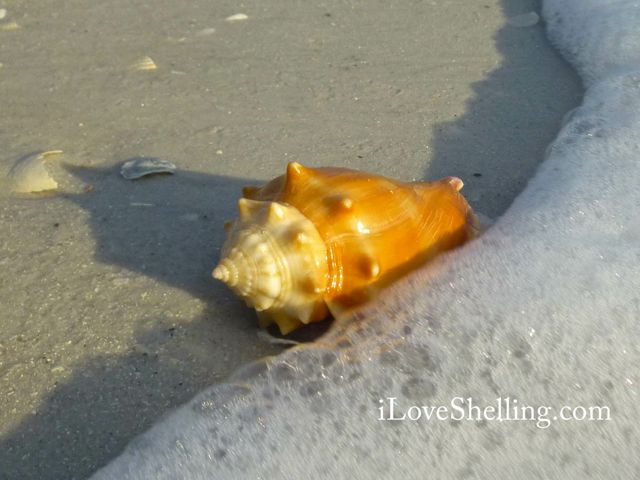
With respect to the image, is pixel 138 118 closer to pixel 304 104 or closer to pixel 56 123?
pixel 56 123

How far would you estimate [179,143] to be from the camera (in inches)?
142

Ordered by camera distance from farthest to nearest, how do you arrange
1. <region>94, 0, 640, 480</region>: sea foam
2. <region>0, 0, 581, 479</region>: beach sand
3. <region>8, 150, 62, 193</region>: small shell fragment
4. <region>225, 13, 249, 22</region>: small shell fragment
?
<region>225, 13, 249, 22</region>: small shell fragment, <region>8, 150, 62, 193</region>: small shell fragment, <region>0, 0, 581, 479</region>: beach sand, <region>94, 0, 640, 480</region>: sea foam

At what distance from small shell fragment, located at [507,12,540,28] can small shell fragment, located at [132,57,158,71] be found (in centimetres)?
198

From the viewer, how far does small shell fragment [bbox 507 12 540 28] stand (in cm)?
475

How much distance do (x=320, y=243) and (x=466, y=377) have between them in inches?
22.7

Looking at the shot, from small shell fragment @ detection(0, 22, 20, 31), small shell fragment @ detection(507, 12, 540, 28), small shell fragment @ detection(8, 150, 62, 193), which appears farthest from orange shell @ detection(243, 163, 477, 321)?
small shell fragment @ detection(0, 22, 20, 31)

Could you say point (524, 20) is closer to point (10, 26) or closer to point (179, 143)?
point (179, 143)

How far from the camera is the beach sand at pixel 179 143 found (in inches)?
98.4

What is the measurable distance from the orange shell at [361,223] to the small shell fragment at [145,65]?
66.9 inches

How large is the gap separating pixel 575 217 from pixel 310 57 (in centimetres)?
176
